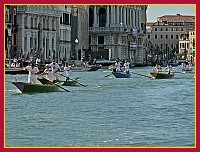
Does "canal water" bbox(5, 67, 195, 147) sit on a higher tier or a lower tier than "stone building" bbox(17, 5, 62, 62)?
lower

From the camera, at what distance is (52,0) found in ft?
28.6

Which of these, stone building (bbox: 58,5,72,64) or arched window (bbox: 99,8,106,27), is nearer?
stone building (bbox: 58,5,72,64)

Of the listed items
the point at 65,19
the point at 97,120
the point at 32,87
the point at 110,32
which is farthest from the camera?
the point at 110,32

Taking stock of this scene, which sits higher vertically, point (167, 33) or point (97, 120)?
point (167, 33)

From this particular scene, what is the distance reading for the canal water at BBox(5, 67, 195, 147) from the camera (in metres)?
12.4

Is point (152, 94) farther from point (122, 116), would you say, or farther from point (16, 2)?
point (16, 2)

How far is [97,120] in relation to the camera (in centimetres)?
1584

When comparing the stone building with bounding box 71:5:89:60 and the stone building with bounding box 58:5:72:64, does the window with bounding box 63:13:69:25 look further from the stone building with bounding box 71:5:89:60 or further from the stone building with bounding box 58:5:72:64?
the stone building with bounding box 71:5:89:60

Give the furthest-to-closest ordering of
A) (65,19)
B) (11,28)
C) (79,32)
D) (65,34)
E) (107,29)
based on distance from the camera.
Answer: (107,29) < (79,32) < (65,19) < (65,34) < (11,28)

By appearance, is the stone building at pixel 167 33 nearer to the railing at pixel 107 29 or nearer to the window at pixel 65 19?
the railing at pixel 107 29

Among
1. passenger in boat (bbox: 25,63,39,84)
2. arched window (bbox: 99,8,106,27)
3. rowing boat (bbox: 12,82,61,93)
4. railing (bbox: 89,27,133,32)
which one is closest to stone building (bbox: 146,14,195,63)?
arched window (bbox: 99,8,106,27)

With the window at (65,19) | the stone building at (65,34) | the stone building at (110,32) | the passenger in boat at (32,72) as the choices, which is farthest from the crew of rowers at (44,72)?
the stone building at (110,32)

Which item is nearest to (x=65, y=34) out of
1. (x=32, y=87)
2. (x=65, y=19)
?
(x=65, y=19)

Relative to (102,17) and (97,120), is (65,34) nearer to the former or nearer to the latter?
(102,17)
